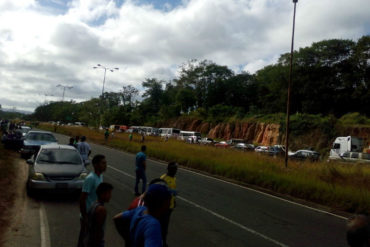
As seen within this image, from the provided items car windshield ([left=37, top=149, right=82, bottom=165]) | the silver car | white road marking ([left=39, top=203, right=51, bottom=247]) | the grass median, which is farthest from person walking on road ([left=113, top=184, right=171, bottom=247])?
the grass median

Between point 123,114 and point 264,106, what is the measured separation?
3609cm

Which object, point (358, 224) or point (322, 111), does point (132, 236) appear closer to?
point (358, 224)

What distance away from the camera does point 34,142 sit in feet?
58.6

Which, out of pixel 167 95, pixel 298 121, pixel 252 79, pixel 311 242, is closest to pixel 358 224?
pixel 311 242

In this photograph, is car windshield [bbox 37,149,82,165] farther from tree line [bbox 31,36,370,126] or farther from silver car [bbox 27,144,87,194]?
tree line [bbox 31,36,370,126]

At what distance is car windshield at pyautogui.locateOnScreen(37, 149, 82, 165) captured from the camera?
9983 mm

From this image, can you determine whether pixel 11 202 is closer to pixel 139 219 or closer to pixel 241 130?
pixel 139 219

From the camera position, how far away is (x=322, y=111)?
2142 inches

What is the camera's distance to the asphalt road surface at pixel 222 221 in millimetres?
6574

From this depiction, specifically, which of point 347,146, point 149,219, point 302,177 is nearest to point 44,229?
point 149,219

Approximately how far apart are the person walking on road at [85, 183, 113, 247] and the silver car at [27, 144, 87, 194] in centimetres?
574

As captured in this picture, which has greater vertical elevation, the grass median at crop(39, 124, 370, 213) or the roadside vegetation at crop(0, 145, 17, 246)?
the grass median at crop(39, 124, 370, 213)

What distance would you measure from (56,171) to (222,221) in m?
4.84

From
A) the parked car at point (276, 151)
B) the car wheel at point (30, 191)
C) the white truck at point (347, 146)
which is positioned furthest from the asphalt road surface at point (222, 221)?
the white truck at point (347, 146)
